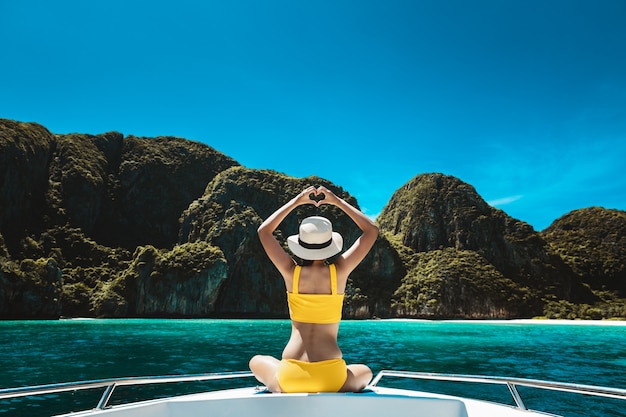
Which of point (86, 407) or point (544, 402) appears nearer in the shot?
point (86, 407)

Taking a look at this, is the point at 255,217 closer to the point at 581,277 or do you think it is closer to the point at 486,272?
the point at 486,272

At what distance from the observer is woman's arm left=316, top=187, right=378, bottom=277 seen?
2.37m

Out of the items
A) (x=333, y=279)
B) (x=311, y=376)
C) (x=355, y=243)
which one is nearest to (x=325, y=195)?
(x=355, y=243)

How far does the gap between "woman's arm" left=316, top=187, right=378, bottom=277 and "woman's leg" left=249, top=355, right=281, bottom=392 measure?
2.14ft

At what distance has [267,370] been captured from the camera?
2381mm

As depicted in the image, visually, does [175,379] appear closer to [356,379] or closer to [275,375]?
[275,375]

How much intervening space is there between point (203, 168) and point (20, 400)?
112 metres

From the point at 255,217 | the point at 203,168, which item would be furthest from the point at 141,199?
the point at 255,217

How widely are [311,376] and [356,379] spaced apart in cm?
30

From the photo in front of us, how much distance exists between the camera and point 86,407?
7133 mm

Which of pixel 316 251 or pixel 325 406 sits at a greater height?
pixel 316 251

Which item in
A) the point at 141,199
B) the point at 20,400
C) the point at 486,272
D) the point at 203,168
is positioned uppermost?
the point at 203,168

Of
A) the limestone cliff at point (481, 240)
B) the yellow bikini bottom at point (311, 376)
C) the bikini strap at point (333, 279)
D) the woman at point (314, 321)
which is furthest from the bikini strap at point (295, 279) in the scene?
the limestone cliff at point (481, 240)

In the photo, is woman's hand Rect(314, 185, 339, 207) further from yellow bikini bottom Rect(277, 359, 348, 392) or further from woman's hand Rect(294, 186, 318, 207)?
yellow bikini bottom Rect(277, 359, 348, 392)
